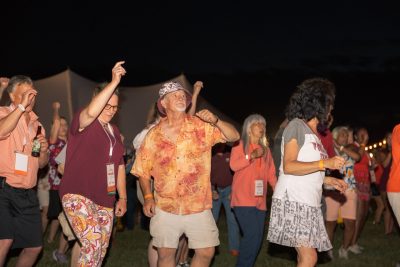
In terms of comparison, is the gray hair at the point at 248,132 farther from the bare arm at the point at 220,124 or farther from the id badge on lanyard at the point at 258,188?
the bare arm at the point at 220,124

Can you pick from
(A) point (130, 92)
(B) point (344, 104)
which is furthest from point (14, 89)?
(B) point (344, 104)

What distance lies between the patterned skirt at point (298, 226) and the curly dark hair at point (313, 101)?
0.74 meters

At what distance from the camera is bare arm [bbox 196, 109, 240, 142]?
16.6 feet

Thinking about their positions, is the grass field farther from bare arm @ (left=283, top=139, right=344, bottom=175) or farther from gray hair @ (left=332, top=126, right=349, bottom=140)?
bare arm @ (left=283, top=139, right=344, bottom=175)

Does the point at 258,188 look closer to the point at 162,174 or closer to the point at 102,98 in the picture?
the point at 162,174

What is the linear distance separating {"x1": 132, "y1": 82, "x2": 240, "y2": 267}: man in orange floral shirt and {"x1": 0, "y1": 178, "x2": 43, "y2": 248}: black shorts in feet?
3.60

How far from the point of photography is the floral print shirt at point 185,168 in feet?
17.5

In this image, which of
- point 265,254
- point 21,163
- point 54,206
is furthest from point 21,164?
point 265,254

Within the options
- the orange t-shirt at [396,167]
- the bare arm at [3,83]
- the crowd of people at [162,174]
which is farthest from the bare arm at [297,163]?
the bare arm at [3,83]

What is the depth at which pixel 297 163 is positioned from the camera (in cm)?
491

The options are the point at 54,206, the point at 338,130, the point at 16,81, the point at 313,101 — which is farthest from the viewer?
the point at 338,130

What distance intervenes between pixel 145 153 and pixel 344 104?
48107mm

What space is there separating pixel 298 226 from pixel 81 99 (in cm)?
1490

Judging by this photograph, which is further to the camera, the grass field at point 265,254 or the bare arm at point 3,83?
the grass field at point 265,254
